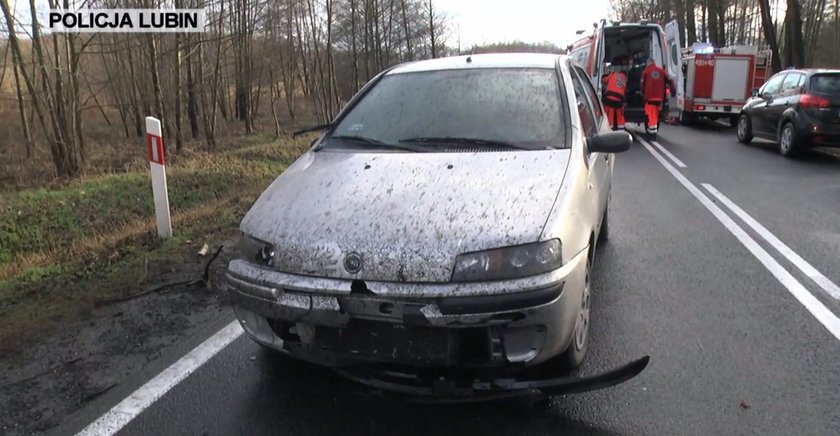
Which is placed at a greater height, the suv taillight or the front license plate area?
the suv taillight

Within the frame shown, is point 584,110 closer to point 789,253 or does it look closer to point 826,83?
point 789,253

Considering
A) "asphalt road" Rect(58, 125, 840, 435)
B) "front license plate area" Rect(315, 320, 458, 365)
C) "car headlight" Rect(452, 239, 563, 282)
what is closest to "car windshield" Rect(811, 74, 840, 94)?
"asphalt road" Rect(58, 125, 840, 435)

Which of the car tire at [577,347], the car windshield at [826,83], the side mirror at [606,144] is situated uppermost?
the car windshield at [826,83]

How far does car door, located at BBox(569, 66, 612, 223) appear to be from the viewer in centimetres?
377

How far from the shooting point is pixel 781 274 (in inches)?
187

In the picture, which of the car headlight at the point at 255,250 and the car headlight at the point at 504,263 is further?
the car headlight at the point at 255,250

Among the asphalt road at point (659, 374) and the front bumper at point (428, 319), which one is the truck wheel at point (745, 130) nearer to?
the asphalt road at point (659, 374)

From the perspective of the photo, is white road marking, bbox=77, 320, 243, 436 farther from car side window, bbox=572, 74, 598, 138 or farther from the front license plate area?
car side window, bbox=572, 74, 598, 138

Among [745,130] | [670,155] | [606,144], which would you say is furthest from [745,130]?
[606,144]

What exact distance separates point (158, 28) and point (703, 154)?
46.0 feet

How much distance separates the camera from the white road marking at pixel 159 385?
278cm

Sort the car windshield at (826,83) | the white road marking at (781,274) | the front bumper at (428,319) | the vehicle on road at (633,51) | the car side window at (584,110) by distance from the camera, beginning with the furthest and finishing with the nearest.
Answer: the vehicle on road at (633,51), the car windshield at (826,83), the car side window at (584,110), the white road marking at (781,274), the front bumper at (428,319)

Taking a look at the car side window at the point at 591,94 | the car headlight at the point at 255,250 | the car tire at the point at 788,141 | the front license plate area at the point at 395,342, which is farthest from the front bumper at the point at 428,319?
the car tire at the point at 788,141

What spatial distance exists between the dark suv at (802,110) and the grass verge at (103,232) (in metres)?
9.83
